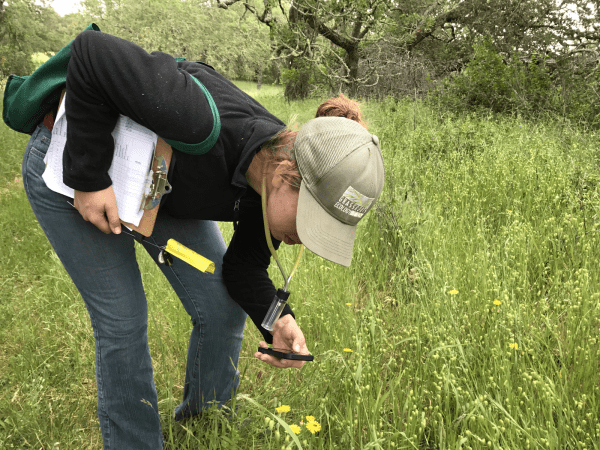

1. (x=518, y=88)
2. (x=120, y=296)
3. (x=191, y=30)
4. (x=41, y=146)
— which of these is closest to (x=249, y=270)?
(x=120, y=296)

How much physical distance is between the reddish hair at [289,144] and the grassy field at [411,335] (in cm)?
69

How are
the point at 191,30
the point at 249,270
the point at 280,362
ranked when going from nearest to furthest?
the point at 280,362, the point at 249,270, the point at 191,30

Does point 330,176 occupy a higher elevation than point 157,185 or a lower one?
higher

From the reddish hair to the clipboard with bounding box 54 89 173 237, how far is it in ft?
0.92

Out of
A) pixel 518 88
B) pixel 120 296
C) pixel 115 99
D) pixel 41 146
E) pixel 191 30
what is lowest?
pixel 191 30

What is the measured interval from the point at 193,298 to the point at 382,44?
11.9 metres

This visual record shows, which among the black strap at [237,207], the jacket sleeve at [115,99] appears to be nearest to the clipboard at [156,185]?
the jacket sleeve at [115,99]

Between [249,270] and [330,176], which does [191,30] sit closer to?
[249,270]

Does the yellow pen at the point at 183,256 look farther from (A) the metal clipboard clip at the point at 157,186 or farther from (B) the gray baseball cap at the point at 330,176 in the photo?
(B) the gray baseball cap at the point at 330,176

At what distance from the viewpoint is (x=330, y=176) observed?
1207 mm

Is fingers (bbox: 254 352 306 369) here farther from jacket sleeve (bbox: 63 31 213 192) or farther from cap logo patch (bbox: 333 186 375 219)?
jacket sleeve (bbox: 63 31 213 192)

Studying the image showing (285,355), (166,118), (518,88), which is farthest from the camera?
(518,88)

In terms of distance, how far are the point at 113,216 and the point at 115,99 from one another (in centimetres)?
34

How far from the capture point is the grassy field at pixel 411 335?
147cm
